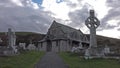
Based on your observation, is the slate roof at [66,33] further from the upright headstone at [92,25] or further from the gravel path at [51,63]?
the gravel path at [51,63]

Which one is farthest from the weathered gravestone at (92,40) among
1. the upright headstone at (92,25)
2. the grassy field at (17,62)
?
the grassy field at (17,62)

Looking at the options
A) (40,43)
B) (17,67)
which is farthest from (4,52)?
(40,43)

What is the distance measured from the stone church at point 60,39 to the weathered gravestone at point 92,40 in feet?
116

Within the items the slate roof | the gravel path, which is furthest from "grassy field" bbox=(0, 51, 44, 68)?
the slate roof

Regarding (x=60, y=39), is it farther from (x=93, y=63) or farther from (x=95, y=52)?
(x=93, y=63)

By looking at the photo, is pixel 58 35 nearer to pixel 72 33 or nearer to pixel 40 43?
pixel 72 33

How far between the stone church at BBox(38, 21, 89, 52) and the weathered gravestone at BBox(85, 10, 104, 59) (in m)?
35.5

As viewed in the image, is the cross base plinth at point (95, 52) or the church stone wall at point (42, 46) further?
the church stone wall at point (42, 46)

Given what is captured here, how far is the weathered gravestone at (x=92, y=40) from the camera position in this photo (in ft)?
95.7

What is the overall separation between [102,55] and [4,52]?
1386cm

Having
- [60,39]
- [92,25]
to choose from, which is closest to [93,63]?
[92,25]

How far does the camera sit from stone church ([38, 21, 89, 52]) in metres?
68.8

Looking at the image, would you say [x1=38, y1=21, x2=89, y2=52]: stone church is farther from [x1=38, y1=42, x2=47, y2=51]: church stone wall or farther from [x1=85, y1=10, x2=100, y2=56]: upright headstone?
[x1=85, y1=10, x2=100, y2=56]: upright headstone

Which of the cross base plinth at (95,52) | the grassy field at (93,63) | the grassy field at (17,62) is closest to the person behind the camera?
the grassy field at (93,63)
